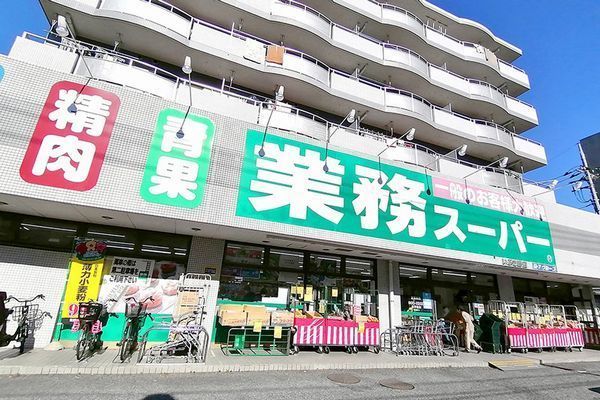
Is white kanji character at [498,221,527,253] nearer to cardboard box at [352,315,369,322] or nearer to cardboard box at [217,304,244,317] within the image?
cardboard box at [352,315,369,322]

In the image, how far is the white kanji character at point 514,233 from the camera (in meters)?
12.2

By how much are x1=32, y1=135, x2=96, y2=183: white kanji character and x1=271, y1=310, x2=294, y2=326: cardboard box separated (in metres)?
5.97

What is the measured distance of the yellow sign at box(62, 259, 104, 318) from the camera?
306 inches

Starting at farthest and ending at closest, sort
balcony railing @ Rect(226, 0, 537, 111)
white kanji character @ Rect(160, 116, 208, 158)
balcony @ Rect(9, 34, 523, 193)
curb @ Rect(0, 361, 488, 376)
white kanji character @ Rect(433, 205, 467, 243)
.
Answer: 1. balcony railing @ Rect(226, 0, 537, 111)
2. white kanji character @ Rect(433, 205, 467, 243)
3. balcony @ Rect(9, 34, 523, 193)
4. white kanji character @ Rect(160, 116, 208, 158)
5. curb @ Rect(0, 361, 488, 376)

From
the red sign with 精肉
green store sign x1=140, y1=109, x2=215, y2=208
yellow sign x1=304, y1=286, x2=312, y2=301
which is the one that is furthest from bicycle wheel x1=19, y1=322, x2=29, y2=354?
yellow sign x1=304, y1=286, x2=312, y2=301

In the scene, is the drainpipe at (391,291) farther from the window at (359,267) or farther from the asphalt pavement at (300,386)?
the asphalt pavement at (300,386)

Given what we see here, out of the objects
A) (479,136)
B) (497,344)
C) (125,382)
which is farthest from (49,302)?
(479,136)

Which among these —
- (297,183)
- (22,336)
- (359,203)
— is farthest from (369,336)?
(22,336)

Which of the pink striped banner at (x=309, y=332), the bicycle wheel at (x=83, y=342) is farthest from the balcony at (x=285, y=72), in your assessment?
the bicycle wheel at (x=83, y=342)

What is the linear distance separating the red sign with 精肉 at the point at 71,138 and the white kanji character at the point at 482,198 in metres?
12.9

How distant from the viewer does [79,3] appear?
1048cm

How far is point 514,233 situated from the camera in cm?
1260

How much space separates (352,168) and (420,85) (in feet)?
35.9

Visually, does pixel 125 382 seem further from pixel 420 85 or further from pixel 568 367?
pixel 420 85
